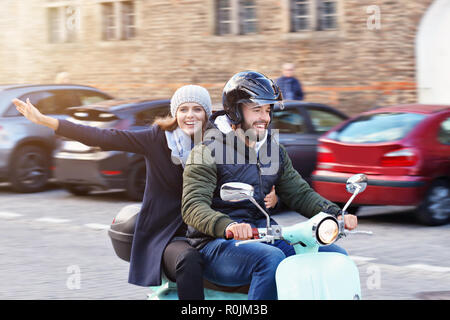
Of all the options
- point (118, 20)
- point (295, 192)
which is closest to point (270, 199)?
point (295, 192)

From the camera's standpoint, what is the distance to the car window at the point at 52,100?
14688 mm

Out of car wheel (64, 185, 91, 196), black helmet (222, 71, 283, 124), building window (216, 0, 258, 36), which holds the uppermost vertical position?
building window (216, 0, 258, 36)

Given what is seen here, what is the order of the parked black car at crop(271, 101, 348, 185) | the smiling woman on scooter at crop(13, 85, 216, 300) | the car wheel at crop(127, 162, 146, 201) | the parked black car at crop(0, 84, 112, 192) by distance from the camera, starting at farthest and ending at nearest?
1. the parked black car at crop(0, 84, 112, 192)
2. the car wheel at crop(127, 162, 146, 201)
3. the parked black car at crop(271, 101, 348, 185)
4. the smiling woman on scooter at crop(13, 85, 216, 300)

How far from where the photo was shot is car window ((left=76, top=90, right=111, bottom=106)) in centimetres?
1557

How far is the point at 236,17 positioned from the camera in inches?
917

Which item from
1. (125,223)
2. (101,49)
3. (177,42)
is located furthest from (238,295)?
(101,49)

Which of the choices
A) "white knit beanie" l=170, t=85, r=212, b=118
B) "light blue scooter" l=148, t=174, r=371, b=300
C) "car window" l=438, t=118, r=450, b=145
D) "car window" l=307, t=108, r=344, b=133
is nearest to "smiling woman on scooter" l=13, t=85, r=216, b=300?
"white knit beanie" l=170, t=85, r=212, b=118

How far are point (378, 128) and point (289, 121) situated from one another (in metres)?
1.76

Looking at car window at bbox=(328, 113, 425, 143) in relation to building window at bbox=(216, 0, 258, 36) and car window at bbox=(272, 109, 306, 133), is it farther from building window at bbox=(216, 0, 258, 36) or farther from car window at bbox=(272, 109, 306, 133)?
building window at bbox=(216, 0, 258, 36)

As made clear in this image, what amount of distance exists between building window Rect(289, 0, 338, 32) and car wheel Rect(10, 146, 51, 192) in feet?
30.4

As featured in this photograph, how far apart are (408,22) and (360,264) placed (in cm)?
1276

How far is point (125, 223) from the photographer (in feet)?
15.8

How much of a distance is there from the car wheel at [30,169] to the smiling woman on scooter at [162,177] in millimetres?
9879
